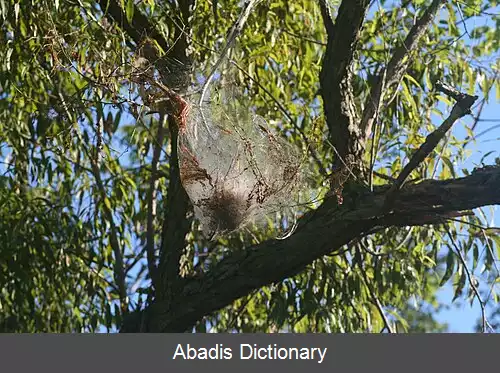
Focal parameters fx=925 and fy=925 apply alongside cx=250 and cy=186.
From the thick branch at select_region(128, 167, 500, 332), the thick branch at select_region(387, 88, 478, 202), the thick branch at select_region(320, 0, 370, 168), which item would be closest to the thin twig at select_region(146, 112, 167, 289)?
the thick branch at select_region(128, 167, 500, 332)

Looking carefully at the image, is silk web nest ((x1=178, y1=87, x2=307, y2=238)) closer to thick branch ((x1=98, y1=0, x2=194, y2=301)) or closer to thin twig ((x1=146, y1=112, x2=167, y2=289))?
thick branch ((x1=98, y1=0, x2=194, y2=301))

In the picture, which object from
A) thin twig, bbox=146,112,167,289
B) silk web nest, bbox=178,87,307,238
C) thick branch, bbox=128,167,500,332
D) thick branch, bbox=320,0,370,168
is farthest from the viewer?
thin twig, bbox=146,112,167,289

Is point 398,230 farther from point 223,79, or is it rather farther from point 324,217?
point 223,79

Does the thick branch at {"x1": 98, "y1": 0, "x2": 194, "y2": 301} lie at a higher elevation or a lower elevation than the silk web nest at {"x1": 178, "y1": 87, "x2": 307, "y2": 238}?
higher

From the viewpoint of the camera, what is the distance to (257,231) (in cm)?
411

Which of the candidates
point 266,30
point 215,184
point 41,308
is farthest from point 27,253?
point 215,184

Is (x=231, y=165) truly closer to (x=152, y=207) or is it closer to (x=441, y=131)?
(x=441, y=131)

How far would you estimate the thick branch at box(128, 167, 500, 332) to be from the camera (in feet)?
9.26

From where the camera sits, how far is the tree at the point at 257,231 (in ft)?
10.6

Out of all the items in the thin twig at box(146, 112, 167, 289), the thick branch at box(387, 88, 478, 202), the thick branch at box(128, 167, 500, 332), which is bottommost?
the thick branch at box(128, 167, 500, 332)

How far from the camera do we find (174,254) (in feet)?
12.1

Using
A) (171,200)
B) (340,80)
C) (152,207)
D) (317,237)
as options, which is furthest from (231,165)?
(152,207)

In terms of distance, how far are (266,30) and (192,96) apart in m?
1.49

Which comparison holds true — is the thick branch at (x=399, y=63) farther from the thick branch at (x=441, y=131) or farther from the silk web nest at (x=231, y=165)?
the silk web nest at (x=231, y=165)
